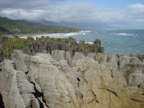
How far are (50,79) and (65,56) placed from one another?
5503 millimetres

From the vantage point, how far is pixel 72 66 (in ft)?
71.5

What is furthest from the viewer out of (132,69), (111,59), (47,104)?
(111,59)

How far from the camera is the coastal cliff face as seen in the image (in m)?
17.5

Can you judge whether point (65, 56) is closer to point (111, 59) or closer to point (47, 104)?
point (111, 59)

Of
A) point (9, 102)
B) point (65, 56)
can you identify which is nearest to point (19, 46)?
point (65, 56)

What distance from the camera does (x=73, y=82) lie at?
19406 mm

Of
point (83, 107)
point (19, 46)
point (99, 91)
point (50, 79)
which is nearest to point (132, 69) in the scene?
point (99, 91)

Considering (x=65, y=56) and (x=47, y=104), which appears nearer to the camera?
(x=47, y=104)

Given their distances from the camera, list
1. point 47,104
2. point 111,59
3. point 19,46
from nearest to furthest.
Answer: point 47,104, point 111,59, point 19,46

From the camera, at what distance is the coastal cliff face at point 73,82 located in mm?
17453

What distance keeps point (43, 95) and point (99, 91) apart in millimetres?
3575

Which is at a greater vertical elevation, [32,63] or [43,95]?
[32,63]

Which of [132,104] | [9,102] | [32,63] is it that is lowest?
[132,104]

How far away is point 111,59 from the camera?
76.5 ft
